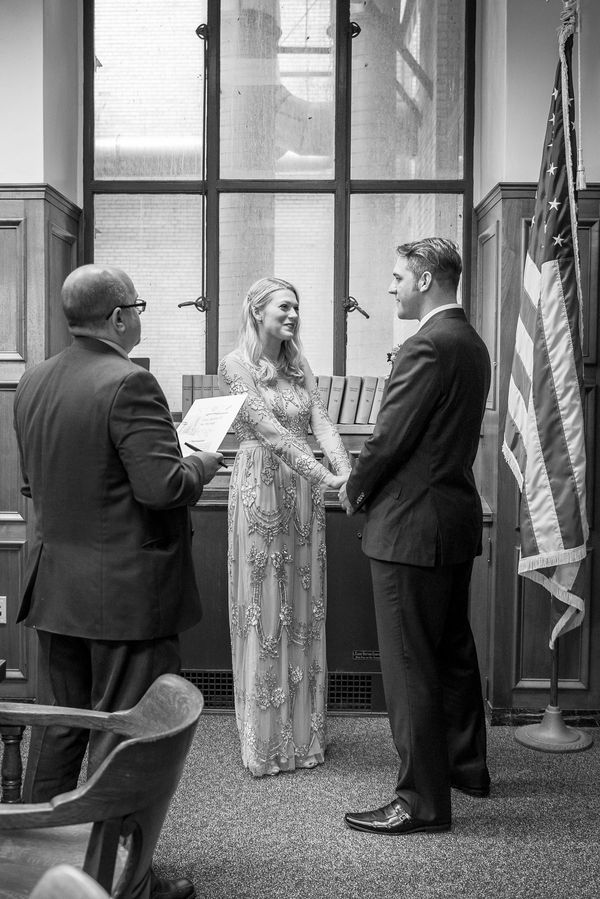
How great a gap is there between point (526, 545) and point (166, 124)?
2.53 metres

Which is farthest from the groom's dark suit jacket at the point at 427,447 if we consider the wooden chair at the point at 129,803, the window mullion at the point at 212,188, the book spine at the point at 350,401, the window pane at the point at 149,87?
the window pane at the point at 149,87

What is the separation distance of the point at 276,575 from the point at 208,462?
1.13 m

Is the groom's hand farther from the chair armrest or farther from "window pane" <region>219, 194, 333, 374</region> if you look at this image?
"window pane" <region>219, 194, 333, 374</region>

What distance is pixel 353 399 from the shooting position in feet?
13.4

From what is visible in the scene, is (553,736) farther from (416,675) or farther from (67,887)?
(67,887)

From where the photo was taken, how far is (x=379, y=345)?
4297mm

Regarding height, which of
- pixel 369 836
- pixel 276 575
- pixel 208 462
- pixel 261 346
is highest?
pixel 261 346

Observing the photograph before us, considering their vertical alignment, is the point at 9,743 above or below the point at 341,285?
below

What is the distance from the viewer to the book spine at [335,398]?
407cm

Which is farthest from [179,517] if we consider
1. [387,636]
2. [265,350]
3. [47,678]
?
[265,350]

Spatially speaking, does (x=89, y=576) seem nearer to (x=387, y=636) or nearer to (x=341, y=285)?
(x=387, y=636)

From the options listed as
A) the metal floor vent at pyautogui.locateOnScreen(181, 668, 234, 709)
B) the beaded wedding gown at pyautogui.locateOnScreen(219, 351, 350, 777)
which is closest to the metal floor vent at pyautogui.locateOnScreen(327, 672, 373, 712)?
the metal floor vent at pyautogui.locateOnScreen(181, 668, 234, 709)

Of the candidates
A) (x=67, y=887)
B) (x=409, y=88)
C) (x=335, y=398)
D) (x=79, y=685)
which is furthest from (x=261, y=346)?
(x=67, y=887)

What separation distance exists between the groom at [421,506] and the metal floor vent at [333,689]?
1.14 m
